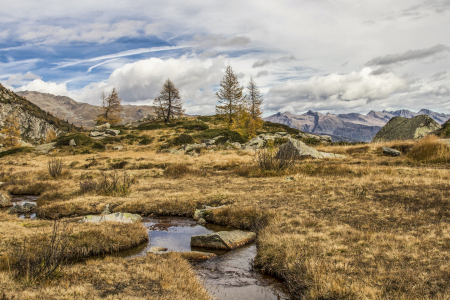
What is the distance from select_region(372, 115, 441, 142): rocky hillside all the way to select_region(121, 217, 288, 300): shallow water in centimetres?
3046

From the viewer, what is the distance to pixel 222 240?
8.63 metres

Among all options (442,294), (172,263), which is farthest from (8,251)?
(442,294)

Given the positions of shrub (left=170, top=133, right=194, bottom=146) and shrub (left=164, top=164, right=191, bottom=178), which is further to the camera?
shrub (left=170, top=133, right=194, bottom=146)

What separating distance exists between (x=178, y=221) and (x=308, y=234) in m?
6.11

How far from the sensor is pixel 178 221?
470 inches

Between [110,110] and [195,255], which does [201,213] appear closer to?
[195,255]

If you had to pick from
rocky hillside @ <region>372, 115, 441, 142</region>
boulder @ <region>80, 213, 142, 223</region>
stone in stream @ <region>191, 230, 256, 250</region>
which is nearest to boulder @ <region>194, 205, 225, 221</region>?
boulder @ <region>80, 213, 142, 223</region>

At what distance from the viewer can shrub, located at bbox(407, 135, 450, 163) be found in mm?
17859

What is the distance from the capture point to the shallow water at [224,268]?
19.7 ft

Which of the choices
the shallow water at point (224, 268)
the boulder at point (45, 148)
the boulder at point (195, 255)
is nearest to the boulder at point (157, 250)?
the shallow water at point (224, 268)

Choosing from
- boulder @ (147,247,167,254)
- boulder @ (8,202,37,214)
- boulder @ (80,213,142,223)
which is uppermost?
boulder @ (80,213,142,223)

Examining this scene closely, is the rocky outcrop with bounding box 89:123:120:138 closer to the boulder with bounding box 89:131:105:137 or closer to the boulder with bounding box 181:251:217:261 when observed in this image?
the boulder with bounding box 89:131:105:137

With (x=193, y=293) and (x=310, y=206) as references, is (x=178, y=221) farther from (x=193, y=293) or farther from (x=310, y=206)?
(x=193, y=293)

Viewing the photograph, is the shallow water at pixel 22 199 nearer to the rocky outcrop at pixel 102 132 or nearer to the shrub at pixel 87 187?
the shrub at pixel 87 187
